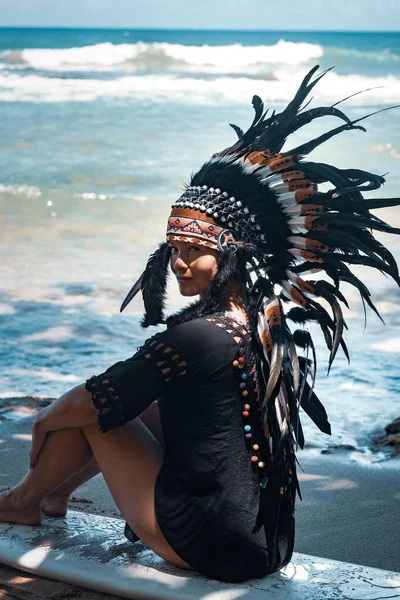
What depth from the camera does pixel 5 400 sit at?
4.53 meters

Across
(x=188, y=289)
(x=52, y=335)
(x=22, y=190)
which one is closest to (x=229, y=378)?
(x=188, y=289)

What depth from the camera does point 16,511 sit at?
267 cm

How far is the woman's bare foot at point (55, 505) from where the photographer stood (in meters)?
2.78

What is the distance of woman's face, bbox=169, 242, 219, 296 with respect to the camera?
95.5 inches

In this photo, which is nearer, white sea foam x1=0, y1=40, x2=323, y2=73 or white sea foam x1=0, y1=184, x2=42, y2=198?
white sea foam x1=0, y1=184, x2=42, y2=198

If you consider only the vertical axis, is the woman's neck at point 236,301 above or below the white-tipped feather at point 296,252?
below

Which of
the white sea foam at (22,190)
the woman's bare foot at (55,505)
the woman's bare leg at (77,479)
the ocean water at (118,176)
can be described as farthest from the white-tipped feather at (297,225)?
the white sea foam at (22,190)

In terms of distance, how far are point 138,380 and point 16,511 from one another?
25.8 inches

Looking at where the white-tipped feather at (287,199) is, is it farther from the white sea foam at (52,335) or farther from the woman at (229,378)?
the white sea foam at (52,335)

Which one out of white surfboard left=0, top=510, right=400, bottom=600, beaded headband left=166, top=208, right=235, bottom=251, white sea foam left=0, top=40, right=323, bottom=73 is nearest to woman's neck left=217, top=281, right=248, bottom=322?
beaded headband left=166, top=208, right=235, bottom=251

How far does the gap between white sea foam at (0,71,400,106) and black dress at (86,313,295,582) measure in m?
18.5

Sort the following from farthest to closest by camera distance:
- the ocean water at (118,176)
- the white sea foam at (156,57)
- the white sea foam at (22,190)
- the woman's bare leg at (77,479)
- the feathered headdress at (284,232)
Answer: the white sea foam at (156,57) < the white sea foam at (22,190) < the ocean water at (118,176) < the woman's bare leg at (77,479) < the feathered headdress at (284,232)

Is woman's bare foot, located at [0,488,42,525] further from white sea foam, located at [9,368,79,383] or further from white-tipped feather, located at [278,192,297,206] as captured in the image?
white sea foam, located at [9,368,79,383]

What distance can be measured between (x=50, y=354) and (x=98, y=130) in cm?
1213
